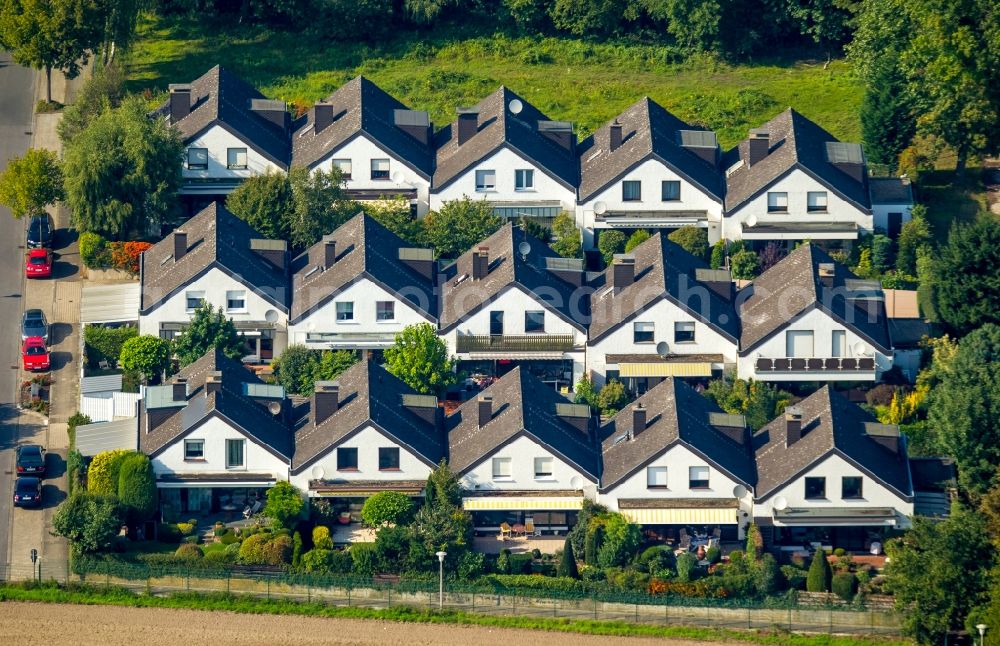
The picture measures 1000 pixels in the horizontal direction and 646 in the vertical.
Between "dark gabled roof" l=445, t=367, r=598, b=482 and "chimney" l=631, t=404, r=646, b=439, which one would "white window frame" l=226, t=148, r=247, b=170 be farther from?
"chimney" l=631, t=404, r=646, b=439

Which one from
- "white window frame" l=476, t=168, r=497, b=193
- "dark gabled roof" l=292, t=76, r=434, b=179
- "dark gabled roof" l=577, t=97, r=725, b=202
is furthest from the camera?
"dark gabled roof" l=292, t=76, r=434, b=179

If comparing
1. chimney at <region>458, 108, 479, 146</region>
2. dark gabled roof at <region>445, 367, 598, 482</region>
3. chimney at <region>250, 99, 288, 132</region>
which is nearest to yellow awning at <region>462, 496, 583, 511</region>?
dark gabled roof at <region>445, 367, 598, 482</region>

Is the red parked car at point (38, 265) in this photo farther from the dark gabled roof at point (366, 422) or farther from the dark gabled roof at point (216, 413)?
the dark gabled roof at point (366, 422)

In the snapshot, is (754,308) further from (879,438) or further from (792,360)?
(879,438)

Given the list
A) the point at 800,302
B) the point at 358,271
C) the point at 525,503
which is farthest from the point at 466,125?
the point at 525,503

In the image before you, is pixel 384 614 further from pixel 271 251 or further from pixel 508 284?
pixel 271 251

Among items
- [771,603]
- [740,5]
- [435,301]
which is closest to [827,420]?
[771,603]
